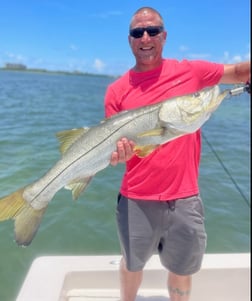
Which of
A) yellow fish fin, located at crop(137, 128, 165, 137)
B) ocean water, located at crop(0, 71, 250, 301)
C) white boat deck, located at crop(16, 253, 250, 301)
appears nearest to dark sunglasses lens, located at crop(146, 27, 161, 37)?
yellow fish fin, located at crop(137, 128, 165, 137)

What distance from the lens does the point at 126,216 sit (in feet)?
9.25

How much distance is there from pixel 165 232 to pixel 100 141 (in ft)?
2.73

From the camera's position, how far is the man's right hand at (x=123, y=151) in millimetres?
2488

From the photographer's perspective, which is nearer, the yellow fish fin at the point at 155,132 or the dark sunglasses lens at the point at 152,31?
the yellow fish fin at the point at 155,132

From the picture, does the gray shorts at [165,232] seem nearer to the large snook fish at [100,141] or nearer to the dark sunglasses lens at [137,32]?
the large snook fish at [100,141]

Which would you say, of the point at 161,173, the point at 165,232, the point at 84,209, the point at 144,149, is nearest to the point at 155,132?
the point at 144,149

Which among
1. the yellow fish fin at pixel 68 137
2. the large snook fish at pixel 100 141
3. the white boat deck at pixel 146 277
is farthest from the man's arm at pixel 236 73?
the white boat deck at pixel 146 277

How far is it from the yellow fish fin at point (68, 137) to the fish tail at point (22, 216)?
42cm

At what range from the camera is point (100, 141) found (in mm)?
2551

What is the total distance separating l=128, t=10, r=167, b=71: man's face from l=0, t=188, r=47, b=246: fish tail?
126 cm

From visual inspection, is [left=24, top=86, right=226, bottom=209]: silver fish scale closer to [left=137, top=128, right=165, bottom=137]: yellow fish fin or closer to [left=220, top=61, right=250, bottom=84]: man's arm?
[left=137, top=128, right=165, bottom=137]: yellow fish fin

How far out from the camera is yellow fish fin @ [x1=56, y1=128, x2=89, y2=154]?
2639 millimetres

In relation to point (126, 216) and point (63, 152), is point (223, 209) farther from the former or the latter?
point (63, 152)

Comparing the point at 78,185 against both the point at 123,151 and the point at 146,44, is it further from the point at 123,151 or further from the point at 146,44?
the point at 146,44
